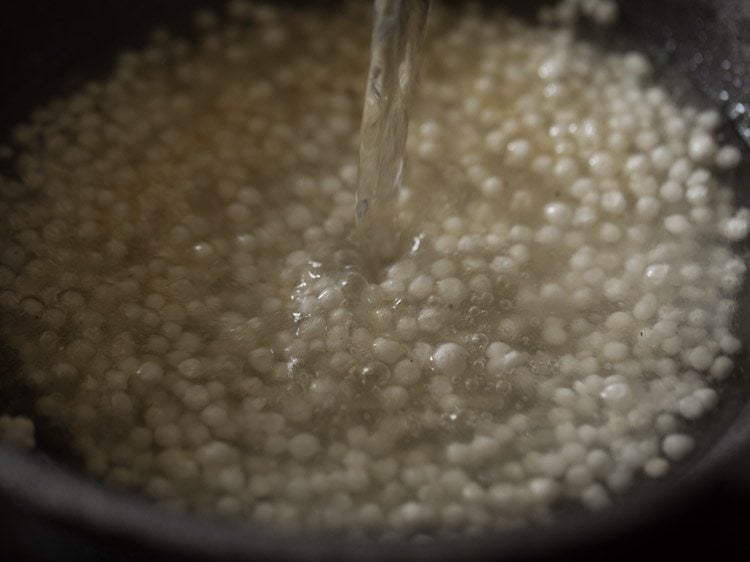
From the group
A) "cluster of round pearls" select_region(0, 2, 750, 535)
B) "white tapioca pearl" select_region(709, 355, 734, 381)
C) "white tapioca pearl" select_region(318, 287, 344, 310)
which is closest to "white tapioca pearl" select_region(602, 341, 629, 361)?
"cluster of round pearls" select_region(0, 2, 750, 535)

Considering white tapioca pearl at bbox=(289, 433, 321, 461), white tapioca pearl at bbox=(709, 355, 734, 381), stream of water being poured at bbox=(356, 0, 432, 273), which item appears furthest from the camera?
stream of water being poured at bbox=(356, 0, 432, 273)

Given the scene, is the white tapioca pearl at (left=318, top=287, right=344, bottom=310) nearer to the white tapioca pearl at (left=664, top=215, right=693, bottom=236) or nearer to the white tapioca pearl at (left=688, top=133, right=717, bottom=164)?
the white tapioca pearl at (left=664, top=215, right=693, bottom=236)

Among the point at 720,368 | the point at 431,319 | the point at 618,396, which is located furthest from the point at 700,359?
the point at 431,319

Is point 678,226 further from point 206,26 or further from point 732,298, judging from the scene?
point 206,26

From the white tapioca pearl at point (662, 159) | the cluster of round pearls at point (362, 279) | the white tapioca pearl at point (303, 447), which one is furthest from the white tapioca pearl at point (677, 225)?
the white tapioca pearl at point (303, 447)

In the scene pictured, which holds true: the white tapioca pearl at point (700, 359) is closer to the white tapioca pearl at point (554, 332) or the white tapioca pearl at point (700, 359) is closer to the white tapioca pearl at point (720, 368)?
the white tapioca pearl at point (720, 368)

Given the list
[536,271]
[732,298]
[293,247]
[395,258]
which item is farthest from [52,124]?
[732,298]

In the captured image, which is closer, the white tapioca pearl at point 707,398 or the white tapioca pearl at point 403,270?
the white tapioca pearl at point 707,398
